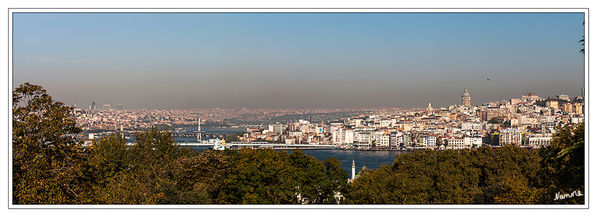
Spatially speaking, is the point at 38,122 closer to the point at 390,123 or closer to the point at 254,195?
the point at 254,195

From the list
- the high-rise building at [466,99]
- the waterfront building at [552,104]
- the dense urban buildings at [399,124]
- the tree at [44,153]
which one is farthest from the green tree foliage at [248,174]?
the high-rise building at [466,99]

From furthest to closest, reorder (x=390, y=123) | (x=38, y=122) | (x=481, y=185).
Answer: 1. (x=390, y=123)
2. (x=481, y=185)
3. (x=38, y=122)

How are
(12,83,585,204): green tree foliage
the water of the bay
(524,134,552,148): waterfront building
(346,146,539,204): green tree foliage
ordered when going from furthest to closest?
1. (524,134,552,148): waterfront building
2. the water of the bay
3. (346,146,539,204): green tree foliage
4. (12,83,585,204): green tree foliage

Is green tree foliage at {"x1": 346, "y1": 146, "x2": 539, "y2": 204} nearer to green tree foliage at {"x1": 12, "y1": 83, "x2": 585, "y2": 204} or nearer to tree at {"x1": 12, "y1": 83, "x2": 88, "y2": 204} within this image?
green tree foliage at {"x1": 12, "y1": 83, "x2": 585, "y2": 204}

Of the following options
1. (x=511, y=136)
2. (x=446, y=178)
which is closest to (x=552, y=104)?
(x=511, y=136)

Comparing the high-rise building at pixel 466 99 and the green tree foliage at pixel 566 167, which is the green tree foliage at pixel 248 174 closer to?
the green tree foliage at pixel 566 167

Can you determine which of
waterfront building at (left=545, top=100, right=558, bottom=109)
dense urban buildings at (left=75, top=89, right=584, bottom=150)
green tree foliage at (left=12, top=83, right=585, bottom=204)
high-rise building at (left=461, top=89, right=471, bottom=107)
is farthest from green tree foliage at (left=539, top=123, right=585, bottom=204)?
high-rise building at (left=461, top=89, right=471, bottom=107)
